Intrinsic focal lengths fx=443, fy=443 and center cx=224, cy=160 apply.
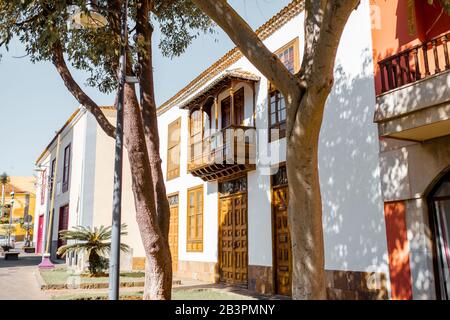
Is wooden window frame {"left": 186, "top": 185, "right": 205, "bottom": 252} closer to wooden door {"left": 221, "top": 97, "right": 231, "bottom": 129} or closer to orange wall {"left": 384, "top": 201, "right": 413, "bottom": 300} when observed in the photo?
wooden door {"left": 221, "top": 97, "right": 231, "bottom": 129}

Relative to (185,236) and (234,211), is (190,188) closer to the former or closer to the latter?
(185,236)

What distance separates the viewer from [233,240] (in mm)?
12836

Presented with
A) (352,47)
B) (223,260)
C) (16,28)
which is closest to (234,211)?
(223,260)

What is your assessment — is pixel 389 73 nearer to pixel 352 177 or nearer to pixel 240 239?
pixel 352 177

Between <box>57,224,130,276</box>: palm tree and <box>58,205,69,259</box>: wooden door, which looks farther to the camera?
<box>58,205,69,259</box>: wooden door

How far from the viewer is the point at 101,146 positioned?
63.1 feet

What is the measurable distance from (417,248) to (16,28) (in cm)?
841

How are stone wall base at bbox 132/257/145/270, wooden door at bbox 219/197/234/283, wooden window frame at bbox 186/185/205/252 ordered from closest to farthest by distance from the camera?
wooden door at bbox 219/197/234/283 → wooden window frame at bbox 186/185/205/252 → stone wall base at bbox 132/257/145/270

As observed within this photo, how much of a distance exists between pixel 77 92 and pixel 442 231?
6551 millimetres

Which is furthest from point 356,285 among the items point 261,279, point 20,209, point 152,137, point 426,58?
point 20,209

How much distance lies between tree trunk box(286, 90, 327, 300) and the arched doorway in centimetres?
331

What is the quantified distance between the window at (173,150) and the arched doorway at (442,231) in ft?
37.3

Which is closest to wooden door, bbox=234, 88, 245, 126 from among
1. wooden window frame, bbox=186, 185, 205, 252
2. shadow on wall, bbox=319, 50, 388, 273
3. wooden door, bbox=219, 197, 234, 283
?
wooden door, bbox=219, 197, 234, 283

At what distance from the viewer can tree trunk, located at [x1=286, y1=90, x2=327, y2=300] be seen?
4496 mm
